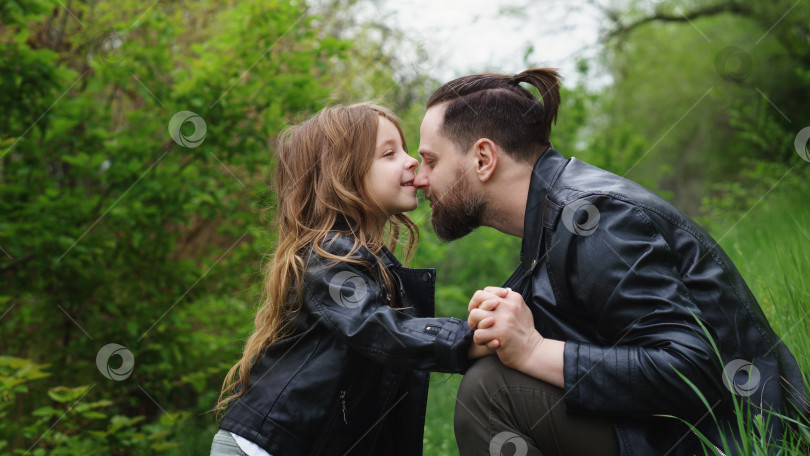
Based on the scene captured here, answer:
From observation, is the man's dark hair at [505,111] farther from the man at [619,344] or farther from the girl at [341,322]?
the man at [619,344]

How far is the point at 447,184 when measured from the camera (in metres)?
2.65

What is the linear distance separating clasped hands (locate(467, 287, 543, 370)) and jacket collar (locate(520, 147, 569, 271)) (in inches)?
14.2

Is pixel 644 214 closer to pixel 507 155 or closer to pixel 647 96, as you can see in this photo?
pixel 507 155

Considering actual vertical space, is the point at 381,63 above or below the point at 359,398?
above

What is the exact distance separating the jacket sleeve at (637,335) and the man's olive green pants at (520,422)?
6cm

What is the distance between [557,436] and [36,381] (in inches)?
141

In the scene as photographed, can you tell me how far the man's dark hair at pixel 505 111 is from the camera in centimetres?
256

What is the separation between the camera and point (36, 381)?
13.6ft

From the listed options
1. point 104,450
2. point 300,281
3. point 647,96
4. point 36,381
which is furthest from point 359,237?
point 647,96
